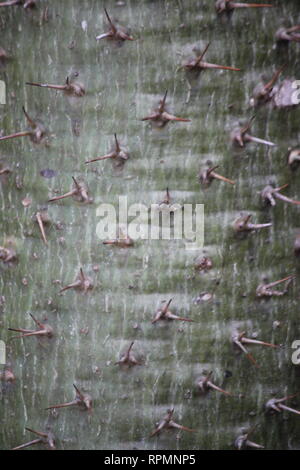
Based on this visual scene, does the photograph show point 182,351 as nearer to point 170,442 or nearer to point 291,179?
point 170,442

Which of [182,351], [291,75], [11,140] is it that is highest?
[291,75]

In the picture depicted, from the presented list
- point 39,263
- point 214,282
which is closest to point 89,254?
point 39,263

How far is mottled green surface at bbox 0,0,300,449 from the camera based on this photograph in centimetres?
104

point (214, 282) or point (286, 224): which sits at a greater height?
point (286, 224)

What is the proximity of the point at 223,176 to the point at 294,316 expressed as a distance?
33cm

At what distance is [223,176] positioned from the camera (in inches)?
41.8

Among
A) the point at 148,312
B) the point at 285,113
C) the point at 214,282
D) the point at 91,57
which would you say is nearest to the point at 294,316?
the point at 214,282

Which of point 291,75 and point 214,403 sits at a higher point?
point 291,75

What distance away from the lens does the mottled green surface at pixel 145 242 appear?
104 cm

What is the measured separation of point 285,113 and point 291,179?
13 centimetres

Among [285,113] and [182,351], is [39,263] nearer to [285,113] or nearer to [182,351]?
[182,351]

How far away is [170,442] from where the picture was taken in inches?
43.3

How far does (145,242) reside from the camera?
1.05 meters

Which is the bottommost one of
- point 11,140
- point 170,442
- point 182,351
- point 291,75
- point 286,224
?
point 170,442
